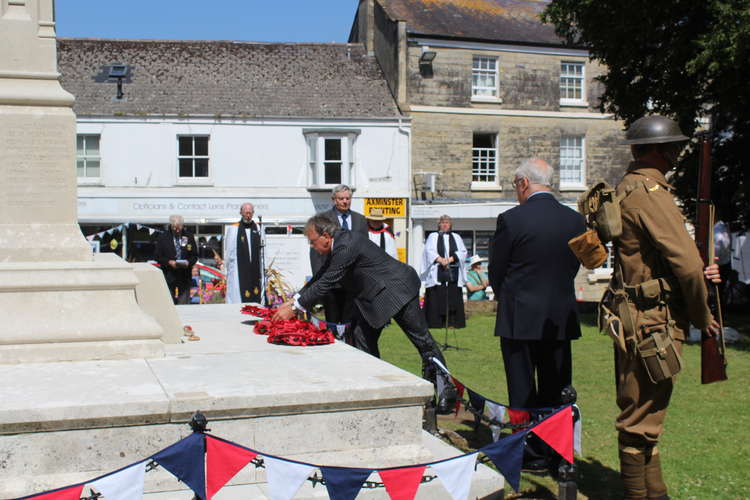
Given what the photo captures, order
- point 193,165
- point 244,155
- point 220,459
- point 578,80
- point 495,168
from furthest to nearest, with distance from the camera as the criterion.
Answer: point 578,80, point 495,168, point 244,155, point 193,165, point 220,459

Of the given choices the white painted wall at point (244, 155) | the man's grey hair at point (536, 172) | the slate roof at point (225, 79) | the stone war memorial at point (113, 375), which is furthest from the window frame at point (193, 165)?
the man's grey hair at point (536, 172)

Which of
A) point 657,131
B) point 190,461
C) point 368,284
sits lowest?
point 190,461

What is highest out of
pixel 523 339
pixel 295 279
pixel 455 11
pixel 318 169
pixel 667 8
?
pixel 455 11

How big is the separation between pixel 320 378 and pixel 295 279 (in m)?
22.7

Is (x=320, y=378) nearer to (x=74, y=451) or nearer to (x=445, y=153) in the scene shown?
(x=74, y=451)

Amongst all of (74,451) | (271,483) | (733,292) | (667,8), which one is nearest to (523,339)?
(271,483)

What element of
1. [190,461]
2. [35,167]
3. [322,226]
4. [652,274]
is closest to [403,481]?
Result: [190,461]

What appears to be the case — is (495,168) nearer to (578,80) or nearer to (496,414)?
(578,80)

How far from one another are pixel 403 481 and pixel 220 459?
0.89m

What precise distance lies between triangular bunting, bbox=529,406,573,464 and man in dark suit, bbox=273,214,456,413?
2378 mm

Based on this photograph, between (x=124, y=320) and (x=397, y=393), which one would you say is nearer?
(x=397, y=393)

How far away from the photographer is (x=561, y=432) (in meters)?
4.67

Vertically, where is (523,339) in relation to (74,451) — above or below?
above

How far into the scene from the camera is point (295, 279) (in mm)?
27984
